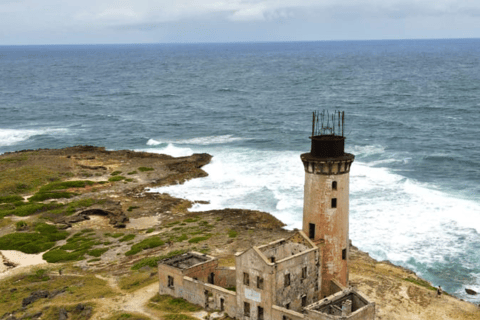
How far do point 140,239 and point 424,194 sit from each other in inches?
1490

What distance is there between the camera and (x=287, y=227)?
2463 inches

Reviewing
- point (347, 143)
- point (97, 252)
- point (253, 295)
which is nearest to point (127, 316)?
point (253, 295)

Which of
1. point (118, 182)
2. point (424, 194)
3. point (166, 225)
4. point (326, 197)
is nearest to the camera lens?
point (326, 197)

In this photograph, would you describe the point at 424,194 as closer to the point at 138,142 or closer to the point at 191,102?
the point at 138,142

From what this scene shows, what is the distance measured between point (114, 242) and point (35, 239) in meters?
8.83

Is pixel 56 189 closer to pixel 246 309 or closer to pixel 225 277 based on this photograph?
pixel 225 277

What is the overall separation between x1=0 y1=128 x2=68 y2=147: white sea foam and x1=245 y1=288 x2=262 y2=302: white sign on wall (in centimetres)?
9328

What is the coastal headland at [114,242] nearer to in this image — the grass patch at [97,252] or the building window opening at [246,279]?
the grass patch at [97,252]

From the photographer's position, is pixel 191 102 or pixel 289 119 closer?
pixel 289 119

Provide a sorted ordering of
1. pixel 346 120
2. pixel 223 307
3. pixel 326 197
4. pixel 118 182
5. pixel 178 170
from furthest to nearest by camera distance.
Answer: pixel 346 120, pixel 178 170, pixel 118 182, pixel 223 307, pixel 326 197

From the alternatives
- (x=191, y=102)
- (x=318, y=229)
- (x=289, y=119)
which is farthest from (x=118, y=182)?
(x=191, y=102)

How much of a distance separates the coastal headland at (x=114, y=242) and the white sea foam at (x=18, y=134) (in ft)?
95.1

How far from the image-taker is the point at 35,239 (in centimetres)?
6050

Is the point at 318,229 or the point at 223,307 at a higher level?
the point at 318,229
